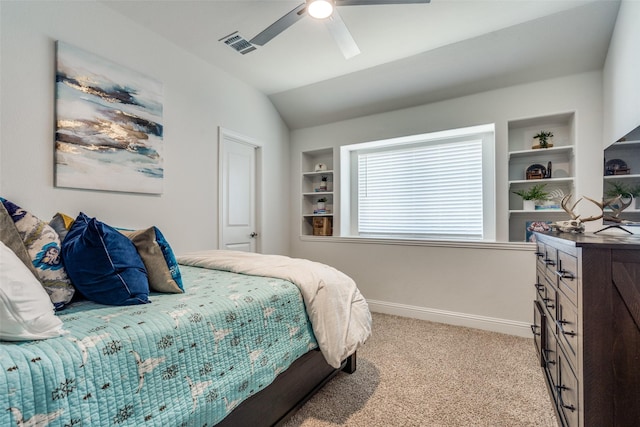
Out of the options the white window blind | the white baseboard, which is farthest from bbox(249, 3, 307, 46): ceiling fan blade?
the white baseboard

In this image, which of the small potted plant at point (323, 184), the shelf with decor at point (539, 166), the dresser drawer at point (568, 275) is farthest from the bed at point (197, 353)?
the small potted plant at point (323, 184)

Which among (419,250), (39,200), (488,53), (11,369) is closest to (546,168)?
(488,53)

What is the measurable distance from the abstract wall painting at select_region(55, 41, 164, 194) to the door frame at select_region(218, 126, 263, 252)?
66 centimetres

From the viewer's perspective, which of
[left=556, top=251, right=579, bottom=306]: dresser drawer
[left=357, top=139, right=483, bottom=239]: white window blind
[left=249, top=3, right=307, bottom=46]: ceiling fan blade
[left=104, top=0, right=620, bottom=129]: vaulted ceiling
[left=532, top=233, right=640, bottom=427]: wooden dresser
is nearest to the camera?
[left=532, top=233, right=640, bottom=427]: wooden dresser

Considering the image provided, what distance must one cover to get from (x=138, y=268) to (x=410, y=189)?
3.03 metres

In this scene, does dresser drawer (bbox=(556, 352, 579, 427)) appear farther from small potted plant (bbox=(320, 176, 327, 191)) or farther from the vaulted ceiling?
small potted plant (bbox=(320, 176, 327, 191))

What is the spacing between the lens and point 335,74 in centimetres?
325

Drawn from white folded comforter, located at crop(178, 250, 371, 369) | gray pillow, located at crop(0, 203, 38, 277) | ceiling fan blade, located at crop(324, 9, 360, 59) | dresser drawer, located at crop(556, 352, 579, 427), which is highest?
ceiling fan blade, located at crop(324, 9, 360, 59)

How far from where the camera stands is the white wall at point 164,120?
5.94ft

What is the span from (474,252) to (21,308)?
126 inches

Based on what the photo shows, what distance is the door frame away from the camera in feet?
10.3

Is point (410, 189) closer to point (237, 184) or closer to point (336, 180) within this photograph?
point (336, 180)

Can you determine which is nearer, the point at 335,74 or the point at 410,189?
the point at 335,74

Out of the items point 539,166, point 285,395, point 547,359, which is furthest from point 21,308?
point 539,166
